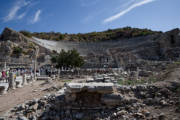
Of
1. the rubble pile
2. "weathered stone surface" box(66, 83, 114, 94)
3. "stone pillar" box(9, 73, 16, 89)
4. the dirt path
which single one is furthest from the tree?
"weathered stone surface" box(66, 83, 114, 94)

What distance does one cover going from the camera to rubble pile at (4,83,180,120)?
5.08m

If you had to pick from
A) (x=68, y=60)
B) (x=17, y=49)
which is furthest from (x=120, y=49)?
(x=17, y=49)

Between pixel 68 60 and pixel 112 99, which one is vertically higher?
pixel 68 60

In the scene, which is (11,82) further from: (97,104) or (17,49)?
(17,49)

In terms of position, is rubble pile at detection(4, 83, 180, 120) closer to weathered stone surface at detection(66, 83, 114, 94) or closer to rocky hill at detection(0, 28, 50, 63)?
weathered stone surface at detection(66, 83, 114, 94)

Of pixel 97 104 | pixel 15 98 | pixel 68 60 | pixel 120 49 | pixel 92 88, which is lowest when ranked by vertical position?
pixel 15 98

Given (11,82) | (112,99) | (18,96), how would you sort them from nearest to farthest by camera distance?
(112,99), (18,96), (11,82)

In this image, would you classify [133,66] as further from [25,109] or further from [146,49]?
[25,109]

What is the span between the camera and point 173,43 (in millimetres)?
38719

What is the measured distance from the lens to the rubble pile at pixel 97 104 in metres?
5.08

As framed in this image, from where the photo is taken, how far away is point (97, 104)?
557cm

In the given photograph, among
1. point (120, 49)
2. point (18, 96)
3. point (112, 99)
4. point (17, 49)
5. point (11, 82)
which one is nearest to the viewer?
point (112, 99)

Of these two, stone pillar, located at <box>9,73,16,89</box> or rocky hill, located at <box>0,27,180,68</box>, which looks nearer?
stone pillar, located at <box>9,73,16,89</box>

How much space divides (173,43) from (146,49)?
8582 mm
